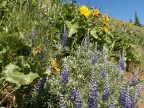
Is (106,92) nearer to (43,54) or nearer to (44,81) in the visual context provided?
(44,81)

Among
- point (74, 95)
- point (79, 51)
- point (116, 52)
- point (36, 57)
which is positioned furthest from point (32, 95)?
point (116, 52)

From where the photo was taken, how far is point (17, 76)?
11.6 ft

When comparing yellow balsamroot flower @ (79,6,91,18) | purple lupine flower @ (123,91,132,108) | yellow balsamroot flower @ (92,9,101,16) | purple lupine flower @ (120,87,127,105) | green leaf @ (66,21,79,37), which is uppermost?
yellow balsamroot flower @ (92,9,101,16)

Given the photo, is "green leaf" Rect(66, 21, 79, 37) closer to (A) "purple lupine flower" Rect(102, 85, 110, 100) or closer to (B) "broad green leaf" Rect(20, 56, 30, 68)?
(B) "broad green leaf" Rect(20, 56, 30, 68)

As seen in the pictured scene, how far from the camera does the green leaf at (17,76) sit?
3473 mm

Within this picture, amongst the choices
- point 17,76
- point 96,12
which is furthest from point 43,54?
point 96,12

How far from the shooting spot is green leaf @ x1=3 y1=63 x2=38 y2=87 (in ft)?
11.4

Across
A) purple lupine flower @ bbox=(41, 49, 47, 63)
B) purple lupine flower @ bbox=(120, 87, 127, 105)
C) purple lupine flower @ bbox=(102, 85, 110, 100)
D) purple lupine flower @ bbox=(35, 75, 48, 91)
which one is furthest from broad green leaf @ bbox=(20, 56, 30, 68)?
purple lupine flower @ bbox=(120, 87, 127, 105)

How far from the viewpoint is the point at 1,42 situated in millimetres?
4012

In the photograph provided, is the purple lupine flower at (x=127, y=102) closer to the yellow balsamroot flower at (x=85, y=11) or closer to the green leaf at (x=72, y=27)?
the green leaf at (x=72, y=27)

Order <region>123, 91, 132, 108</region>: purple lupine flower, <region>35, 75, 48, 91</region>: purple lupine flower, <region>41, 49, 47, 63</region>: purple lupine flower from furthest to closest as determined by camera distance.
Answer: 1. <region>41, 49, 47, 63</region>: purple lupine flower
2. <region>35, 75, 48, 91</region>: purple lupine flower
3. <region>123, 91, 132, 108</region>: purple lupine flower

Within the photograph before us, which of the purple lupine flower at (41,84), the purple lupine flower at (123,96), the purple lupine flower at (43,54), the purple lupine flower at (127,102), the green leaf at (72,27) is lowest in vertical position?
the purple lupine flower at (127,102)

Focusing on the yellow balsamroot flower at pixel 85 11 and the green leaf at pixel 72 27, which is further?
the yellow balsamroot flower at pixel 85 11

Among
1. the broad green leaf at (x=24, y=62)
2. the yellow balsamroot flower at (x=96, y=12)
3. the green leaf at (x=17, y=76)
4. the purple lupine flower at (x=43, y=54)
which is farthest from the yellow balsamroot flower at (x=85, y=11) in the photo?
the green leaf at (x=17, y=76)
